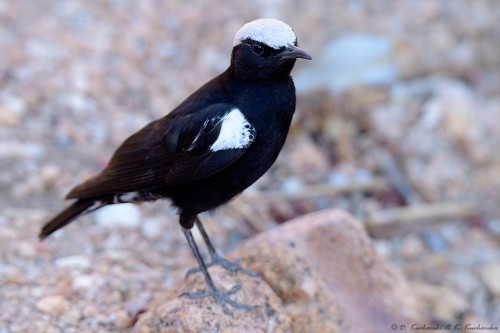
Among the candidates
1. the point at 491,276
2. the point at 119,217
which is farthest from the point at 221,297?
the point at 491,276

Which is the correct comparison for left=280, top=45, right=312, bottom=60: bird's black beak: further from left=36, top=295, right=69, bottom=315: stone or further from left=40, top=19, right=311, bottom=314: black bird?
left=36, top=295, right=69, bottom=315: stone

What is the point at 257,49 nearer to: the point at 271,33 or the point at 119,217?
the point at 271,33

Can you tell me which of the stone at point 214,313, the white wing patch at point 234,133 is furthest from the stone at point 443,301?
the white wing patch at point 234,133

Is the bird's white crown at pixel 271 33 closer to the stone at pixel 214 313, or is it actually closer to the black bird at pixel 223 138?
the black bird at pixel 223 138

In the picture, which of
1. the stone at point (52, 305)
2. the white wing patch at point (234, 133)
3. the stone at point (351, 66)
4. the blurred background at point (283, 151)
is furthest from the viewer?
the stone at point (351, 66)

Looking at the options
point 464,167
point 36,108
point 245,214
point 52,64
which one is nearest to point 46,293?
point 245,214

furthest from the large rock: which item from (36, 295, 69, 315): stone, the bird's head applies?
the bird's head

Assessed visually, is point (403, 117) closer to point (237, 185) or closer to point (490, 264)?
point (490, 264)
